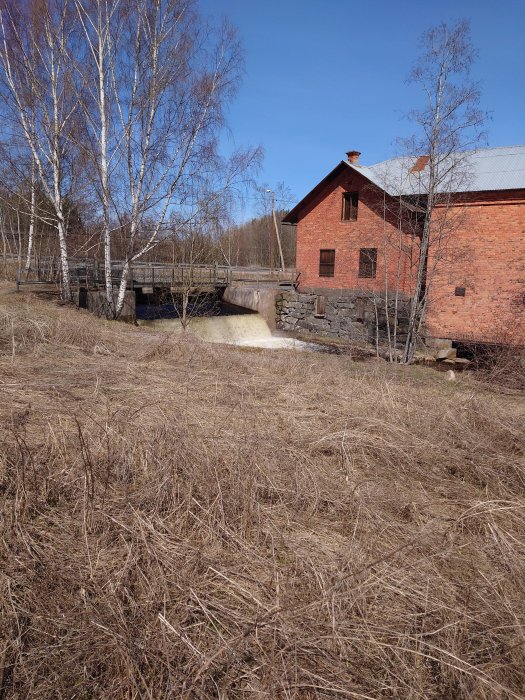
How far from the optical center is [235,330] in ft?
69.2

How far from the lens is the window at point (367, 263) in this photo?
2138 cm

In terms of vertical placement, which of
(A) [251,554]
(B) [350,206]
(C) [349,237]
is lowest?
(A) [251,554]

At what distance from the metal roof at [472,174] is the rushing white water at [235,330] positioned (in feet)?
25.5

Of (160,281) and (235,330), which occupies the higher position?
(160,281)

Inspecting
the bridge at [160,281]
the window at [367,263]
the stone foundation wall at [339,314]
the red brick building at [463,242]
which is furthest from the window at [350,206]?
the bridge at [160,281]

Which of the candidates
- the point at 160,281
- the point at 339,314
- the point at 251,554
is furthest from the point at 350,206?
the point at 251,554

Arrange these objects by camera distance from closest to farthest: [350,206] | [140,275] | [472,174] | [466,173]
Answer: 1. [466,173]
2. [472,174]
3. [140,275]
4. [350,206]

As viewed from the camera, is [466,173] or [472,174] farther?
[472,174]

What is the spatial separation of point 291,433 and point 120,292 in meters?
11.7

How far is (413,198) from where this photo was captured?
17875mm

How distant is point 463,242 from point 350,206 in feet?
21.5

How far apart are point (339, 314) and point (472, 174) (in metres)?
8.53

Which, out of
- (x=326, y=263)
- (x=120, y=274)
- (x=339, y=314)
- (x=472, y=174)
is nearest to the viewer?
(x=472, y=174)

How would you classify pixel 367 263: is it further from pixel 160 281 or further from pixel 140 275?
pixel 140 275
